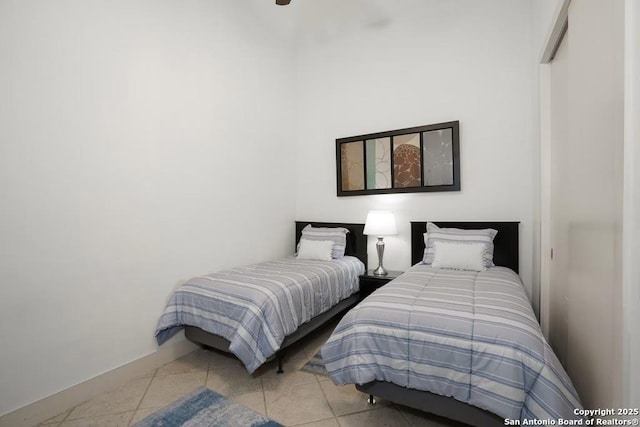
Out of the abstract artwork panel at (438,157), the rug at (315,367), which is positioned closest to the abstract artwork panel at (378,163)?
the abstract artwork panel at (438,157)

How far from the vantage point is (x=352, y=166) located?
3650 mm

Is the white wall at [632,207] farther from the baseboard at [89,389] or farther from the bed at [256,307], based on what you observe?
the baseboard at [89,389]

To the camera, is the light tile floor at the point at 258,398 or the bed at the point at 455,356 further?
the light tile floor at the point at 258,398

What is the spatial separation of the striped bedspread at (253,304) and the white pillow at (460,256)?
0.96 m

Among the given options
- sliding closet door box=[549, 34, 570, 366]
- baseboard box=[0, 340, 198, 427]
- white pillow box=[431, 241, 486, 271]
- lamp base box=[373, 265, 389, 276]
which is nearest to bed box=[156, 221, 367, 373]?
baseboard box=[0, 340, 198, 427]

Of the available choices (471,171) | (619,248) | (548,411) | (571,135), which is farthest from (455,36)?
(548,411)

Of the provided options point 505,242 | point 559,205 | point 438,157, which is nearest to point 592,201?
point 559,205

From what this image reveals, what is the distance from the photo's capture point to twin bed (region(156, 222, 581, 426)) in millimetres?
1299

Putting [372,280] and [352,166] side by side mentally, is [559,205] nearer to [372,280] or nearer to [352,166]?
[372,280]

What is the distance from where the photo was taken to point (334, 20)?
12.0 feet

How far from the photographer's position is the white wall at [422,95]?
9.32ft

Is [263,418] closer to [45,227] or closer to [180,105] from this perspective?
[45,227]

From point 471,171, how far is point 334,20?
2.41 m

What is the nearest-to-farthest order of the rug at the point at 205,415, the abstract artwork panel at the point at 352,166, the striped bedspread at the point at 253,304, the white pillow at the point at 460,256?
the rug at the point at 205,415, the striped bedspread at the point at 253,304, the white pillow at the point at 460,256, the abstract artwork panel at the point at 352,166
